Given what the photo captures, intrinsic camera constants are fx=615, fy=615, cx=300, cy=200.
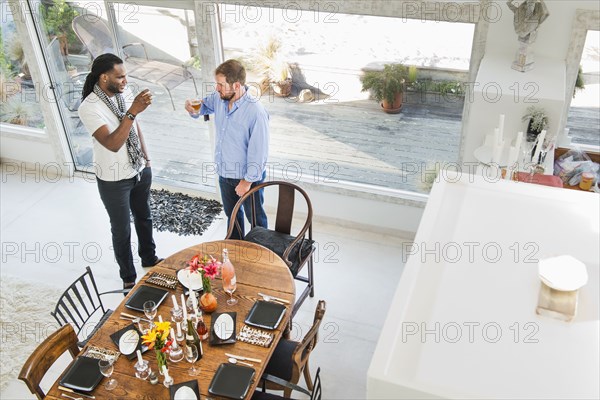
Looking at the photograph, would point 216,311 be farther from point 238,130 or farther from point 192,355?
point 238,130

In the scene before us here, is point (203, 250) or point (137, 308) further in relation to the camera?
point (203, 250)

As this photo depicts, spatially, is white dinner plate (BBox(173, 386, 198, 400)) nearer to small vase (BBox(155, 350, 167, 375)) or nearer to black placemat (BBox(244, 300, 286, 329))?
small vase (BBox(155, 350, 167, 375))

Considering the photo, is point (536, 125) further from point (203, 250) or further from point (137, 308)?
point (137, 308)

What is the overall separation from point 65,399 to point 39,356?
9.9 inches

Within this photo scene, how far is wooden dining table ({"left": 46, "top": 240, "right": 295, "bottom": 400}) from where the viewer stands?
120 inches

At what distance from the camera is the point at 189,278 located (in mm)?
3484

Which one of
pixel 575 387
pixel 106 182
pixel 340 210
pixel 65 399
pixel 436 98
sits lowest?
pixel 340 210

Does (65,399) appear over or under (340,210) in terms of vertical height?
over

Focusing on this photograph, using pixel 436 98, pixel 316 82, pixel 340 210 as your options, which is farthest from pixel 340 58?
pixel 340 210

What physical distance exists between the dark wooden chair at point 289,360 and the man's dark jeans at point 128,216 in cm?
156

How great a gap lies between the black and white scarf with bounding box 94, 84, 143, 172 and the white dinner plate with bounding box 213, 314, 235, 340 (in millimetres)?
1402

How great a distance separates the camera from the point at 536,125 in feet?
12.1

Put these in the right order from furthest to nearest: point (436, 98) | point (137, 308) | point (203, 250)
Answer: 1. point (436, 98)
2. point (203, 250)
3. point (137, 308)

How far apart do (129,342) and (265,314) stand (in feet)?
2.43
